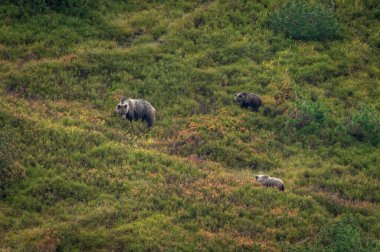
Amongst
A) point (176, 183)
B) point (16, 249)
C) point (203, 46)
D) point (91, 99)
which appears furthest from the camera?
point (203, 46)

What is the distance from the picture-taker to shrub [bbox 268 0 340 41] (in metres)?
39.2

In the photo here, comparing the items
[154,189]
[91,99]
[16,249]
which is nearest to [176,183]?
[154,189]

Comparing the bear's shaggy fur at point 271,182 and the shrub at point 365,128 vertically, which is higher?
the shrub at point 365,128

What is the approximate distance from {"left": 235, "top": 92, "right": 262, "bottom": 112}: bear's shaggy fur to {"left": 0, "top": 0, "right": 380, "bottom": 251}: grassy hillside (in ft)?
1.21

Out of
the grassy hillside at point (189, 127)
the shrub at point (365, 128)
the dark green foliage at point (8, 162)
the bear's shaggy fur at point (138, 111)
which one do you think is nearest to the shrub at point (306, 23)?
Result: the grassy hillside at point (189, 127)

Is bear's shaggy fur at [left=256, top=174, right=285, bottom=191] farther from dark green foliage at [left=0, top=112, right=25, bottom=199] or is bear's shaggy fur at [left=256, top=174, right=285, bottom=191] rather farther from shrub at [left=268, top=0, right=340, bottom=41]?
shrub at [left=268, top=0, right=340, bottom=41]

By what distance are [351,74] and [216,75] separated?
24.1 ft

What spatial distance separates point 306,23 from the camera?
129 feet

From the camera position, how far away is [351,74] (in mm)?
36531

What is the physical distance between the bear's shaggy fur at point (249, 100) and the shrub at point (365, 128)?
174 inches

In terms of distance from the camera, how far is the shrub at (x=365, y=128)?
31.0m

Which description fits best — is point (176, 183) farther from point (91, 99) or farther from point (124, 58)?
point (124, 58)

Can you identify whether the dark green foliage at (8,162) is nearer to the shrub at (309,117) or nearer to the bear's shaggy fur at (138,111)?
the bear's shaggy fur at (138,111)

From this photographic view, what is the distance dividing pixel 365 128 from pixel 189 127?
8012 millimetres
